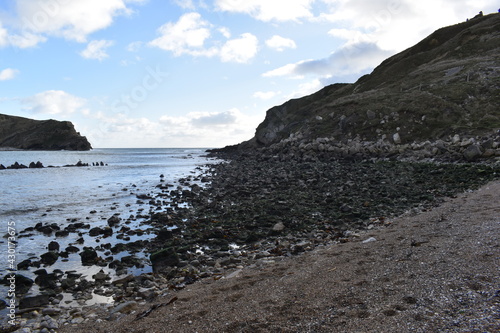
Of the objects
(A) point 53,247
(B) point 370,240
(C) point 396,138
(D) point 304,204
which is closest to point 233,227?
(D) point 304,204

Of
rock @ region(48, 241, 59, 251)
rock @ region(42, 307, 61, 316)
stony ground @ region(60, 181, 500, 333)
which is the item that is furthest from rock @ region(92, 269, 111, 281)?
rock @ region(48, 241, 59, 251)

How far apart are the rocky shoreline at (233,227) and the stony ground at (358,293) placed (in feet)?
2.81

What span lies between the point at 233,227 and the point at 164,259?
445 centimetres

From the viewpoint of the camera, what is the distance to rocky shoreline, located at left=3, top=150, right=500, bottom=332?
314 inches

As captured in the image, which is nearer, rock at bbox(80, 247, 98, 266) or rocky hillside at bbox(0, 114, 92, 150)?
rock at bbox(80, 247, 98, 266)

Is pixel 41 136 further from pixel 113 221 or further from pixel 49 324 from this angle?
pixel 49 324

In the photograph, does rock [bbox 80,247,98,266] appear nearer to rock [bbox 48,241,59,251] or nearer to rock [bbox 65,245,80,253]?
rock [bbox 65,245,80,253]

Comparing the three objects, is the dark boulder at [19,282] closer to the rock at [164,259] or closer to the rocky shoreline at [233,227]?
the rocky shoreline at [233,227]

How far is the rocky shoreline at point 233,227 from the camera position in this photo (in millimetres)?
7977

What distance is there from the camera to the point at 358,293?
5.75 m

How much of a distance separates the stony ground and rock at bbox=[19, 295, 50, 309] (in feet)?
5.56

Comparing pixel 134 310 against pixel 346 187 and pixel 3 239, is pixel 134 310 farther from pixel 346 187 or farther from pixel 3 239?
pixel 346 187

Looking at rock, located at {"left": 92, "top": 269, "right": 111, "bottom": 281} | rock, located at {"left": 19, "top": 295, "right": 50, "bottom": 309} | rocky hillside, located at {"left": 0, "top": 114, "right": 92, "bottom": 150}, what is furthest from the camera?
rocky hillside, located at {"left": 0, "top": 114, "right": 92, "bottom": 150}

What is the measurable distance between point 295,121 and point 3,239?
71.3 metres
